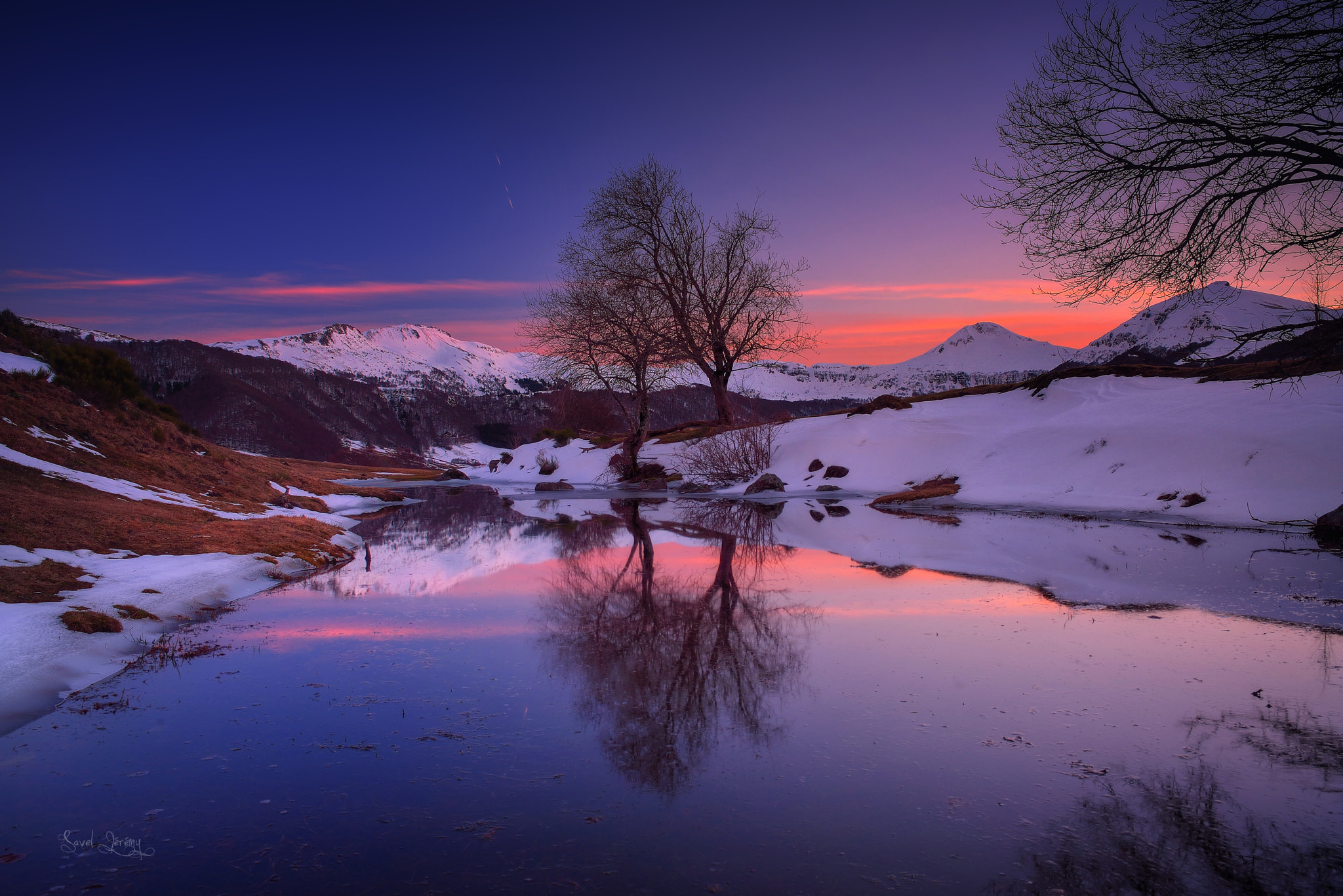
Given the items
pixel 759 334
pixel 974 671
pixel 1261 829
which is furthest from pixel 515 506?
pixel 1261 829

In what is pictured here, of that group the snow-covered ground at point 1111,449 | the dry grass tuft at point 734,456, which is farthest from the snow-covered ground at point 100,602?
the dry grass tuft at point 734,456

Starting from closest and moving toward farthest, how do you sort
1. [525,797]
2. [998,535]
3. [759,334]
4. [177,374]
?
[525,797]
[998,535]
[759,334]
[177,374]

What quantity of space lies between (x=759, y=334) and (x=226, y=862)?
30.8 metres

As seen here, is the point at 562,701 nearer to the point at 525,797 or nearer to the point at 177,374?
the point at 525,797

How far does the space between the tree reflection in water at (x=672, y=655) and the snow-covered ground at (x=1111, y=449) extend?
9776 millimetres

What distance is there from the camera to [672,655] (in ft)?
19.0

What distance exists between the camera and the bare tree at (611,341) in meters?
27.6

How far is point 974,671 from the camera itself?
211 inches

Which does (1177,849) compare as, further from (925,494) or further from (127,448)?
(127,448)

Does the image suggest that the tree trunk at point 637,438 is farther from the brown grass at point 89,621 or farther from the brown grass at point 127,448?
the brown grass at point 89,621

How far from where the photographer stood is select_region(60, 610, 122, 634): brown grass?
6418 millimetres

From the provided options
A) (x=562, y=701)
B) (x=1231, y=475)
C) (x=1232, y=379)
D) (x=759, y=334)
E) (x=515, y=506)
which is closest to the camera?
(x=562, y=701)
